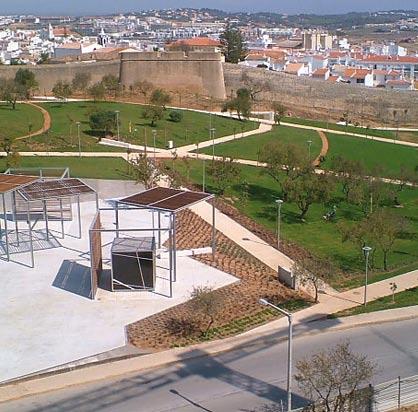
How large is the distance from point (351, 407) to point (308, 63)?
10116 cm

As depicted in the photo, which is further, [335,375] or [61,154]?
[61,154]

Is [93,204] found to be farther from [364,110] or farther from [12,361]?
[364,110]

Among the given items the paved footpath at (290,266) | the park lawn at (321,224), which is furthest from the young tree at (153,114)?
the paved footpath at (290,266)

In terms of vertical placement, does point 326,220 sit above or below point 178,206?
below

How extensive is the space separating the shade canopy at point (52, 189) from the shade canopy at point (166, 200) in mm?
2354

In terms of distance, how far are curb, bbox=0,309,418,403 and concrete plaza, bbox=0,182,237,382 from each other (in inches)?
15.7

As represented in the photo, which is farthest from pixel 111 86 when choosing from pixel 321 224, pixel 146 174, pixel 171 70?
pixel 321 224

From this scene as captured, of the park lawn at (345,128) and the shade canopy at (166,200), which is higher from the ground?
the shade canopy at (166,200)

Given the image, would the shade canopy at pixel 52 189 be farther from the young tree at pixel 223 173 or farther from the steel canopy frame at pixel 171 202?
the young tree at pixel 223 173

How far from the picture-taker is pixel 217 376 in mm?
15492

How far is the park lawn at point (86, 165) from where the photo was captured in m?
33.5

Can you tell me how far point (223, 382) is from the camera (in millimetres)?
15227

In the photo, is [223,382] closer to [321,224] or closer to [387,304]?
[387,304]

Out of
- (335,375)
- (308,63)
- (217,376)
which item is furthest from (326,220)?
(308,63)
